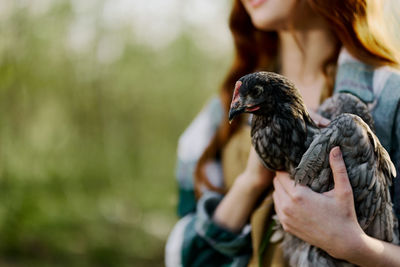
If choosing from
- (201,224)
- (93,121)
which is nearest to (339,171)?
(201,224)

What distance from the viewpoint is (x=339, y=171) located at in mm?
788

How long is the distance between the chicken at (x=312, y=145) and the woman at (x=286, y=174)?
0.09ft

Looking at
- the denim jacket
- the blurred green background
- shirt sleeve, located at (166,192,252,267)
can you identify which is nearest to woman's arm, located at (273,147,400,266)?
the denim jacket

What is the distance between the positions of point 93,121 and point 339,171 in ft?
14.2

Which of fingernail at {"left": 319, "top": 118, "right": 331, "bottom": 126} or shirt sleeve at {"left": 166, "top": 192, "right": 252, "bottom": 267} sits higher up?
fingernail at {"left": 319, "top": 118, "right": 331, "bottom": 126}

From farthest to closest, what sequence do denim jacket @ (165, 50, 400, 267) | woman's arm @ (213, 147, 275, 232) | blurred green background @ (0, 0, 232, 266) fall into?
blurred green background @ (0, 0, 232, 266), woman's arm @ (213, 147, 275, 232), denim jacket @ (165, 50, 400, 267)

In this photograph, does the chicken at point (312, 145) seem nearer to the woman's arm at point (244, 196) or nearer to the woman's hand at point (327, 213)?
the woman's hand at point (327, 213)

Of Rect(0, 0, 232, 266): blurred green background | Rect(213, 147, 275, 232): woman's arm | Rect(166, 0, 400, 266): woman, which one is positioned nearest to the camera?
Rect(166, 0, 400, 266): woman

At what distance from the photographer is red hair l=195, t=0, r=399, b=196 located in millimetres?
1028

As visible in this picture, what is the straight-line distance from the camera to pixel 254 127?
0.86 m

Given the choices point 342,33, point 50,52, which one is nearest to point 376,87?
point 342,33

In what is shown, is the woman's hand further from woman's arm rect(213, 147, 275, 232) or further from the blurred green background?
the blurred green background

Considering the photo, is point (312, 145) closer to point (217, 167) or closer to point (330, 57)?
point (330, 57)

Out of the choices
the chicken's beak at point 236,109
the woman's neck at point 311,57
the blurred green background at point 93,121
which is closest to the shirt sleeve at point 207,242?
the woman's neck at point 311,57
